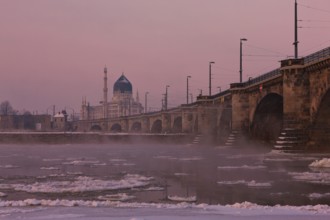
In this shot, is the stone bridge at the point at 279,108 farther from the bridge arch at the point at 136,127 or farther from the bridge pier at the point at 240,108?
the bridge arch at the point at 136,127

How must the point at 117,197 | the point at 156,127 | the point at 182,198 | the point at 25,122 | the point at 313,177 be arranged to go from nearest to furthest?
1. the point at 182,198
2. the point at 117,197
3. the point at 313,177
4. the point at 156,127
5. the point at 25,122

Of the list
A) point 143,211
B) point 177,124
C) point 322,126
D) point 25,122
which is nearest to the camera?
point 143,211

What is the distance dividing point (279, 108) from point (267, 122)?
2105mm

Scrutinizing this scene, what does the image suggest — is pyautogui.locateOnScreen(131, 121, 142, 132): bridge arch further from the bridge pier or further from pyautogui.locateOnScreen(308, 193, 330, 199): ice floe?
pyautogui.locateOnScreen(308, 193, 330, 199): ice floe

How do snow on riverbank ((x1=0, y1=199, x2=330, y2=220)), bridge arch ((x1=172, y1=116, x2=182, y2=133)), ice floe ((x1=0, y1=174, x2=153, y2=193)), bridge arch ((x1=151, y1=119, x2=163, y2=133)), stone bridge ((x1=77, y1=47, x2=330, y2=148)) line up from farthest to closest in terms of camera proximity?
bridge arch ((x1=151, y1=119, x2=163, y2=133)) < bridge arch ((x1=172, y1=116, x2=182, y2=133)) < stone bridge ((x1=77, y1=47, x2=330, y2=148)) < ice floe ((x1=0, y1=174, x2=153, y2=193)) < snow on riverbank ((x1=0, y1=199, x2=330, y2=220))

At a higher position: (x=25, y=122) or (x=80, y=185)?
(x=25, y=122)

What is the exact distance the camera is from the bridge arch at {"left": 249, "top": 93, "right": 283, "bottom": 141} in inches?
2106

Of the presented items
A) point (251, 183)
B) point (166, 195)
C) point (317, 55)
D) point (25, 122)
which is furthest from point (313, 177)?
point (25, 122)

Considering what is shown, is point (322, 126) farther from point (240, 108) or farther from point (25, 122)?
point (25, 122)

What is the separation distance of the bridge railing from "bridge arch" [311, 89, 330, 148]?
3445mm

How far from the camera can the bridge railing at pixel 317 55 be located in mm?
35031

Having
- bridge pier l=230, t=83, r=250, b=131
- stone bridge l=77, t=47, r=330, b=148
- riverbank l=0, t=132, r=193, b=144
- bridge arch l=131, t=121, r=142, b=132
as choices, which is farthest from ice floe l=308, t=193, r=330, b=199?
bridge arch l=131, t=121, r=142, b=132

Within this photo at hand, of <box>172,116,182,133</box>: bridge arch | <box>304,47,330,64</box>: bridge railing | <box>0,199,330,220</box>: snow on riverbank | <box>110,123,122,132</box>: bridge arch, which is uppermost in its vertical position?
<box>304,47,330,64</box>: bridge railing

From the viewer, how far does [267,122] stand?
54500 mm
